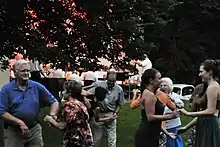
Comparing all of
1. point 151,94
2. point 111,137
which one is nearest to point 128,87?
point 111,137

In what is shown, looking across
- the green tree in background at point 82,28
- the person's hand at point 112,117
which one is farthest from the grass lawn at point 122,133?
the green tree in background at point 82,28

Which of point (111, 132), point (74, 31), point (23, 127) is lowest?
point (111, 132)

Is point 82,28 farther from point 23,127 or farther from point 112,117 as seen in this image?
point 23,127

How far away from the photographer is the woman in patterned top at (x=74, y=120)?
8.20m

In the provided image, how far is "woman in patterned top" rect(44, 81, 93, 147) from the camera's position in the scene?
8.20m

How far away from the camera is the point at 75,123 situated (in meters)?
8.22

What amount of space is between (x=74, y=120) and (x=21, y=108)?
74 centimetres

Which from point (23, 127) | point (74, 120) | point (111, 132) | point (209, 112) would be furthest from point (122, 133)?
point (23, 127)

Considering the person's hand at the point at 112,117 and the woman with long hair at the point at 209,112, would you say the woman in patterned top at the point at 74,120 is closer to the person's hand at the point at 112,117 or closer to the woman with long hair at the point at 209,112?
the woman with long hair at the point at 209,112

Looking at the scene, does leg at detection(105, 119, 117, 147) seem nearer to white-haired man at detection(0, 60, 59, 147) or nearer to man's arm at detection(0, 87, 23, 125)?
white-haired man at detection(0, 60, 59, 147)

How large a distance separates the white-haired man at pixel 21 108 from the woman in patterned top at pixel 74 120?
29 cm

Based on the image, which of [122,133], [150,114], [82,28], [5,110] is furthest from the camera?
[122,133]

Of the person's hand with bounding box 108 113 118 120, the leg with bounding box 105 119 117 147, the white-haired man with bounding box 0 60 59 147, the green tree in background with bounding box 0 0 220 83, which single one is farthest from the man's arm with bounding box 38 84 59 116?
the green tree in background with bounding box 0 0 220 83

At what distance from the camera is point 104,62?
809 inches
